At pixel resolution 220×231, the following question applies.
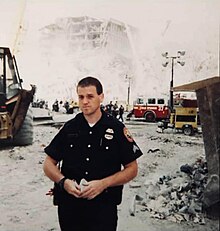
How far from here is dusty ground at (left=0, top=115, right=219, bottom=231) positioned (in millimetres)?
1694

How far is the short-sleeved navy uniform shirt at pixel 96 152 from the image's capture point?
145cm

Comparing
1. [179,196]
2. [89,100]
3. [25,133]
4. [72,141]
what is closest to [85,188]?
[72,141]

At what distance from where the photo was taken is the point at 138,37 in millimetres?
1832

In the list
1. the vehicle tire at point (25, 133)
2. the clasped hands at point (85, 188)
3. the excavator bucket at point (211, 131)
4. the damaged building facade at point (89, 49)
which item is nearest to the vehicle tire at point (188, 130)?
the excavator bucket at point (211, 131)

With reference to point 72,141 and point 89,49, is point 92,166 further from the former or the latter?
point 89,49

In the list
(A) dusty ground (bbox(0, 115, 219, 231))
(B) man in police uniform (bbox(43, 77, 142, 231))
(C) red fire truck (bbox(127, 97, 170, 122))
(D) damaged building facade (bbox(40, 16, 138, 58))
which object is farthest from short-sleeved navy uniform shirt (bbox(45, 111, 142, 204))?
(D) damaged building facade (bbox(40, 16, 138, 58))

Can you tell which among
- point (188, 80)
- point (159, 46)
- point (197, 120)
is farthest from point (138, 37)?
point (197, 120)

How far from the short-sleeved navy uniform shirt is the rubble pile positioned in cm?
27

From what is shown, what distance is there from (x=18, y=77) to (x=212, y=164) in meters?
1.08

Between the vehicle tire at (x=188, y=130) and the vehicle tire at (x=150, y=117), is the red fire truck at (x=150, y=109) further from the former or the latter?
the vehicle tire at (x=188, y=130)

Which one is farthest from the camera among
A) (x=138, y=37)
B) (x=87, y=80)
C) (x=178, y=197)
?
(x=138, y=37)

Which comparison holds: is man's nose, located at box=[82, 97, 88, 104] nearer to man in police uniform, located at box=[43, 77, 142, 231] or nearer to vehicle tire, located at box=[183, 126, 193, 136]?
man in police uniform, located at box=[43, 77, 142, 231]

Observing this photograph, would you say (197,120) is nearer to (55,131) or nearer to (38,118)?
(55,131)

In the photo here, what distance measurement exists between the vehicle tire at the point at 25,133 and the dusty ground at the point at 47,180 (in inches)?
1.3
